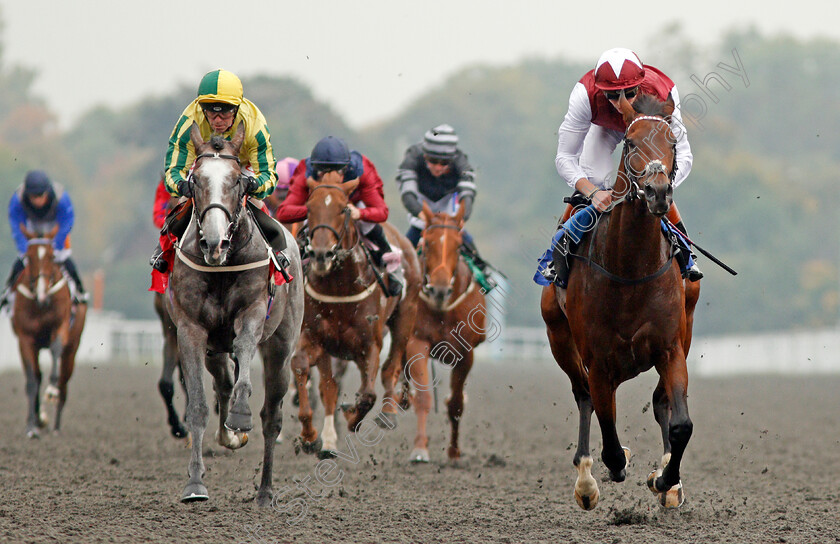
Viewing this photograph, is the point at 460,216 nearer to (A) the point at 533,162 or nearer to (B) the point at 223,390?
(B) the point at 223,390

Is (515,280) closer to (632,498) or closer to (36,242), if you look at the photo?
(36,242)

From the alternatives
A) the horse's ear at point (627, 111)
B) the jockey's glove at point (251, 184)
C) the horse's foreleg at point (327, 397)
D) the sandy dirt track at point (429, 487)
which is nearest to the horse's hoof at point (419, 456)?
the sandy dirt track at point (429, 487)

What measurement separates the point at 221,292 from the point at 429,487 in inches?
92.4

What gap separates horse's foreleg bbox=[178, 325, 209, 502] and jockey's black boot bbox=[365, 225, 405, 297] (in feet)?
9.52

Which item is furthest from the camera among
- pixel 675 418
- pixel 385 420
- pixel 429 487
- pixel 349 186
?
pixel 385 420

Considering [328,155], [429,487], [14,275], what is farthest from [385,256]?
[14,275]

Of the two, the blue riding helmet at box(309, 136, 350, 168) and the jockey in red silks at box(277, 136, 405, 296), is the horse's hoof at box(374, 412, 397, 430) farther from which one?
the blue riding helmet at box(309, 136, 350, 168)

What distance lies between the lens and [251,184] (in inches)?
257

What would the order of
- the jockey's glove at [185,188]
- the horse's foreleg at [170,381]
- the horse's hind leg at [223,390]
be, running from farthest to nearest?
the horse's foreleg at [170,381]
the horse's hind leg at [223,390]
the jockey's glove at [185,188]

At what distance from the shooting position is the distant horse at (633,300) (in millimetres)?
5871

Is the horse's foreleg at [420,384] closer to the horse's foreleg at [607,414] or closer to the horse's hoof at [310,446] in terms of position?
the horse's hoof at [310,446]

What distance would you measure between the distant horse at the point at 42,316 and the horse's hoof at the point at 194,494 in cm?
548

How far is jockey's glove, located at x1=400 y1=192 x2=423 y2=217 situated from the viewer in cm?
1045

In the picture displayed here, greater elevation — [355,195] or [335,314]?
[355,195]
